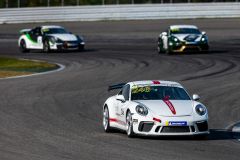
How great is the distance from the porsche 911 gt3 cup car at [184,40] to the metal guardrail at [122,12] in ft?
49.5

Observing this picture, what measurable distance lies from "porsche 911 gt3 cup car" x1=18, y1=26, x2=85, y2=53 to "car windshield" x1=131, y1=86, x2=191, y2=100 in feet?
57.5

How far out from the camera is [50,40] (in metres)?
26.5

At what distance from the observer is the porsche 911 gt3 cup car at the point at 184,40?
23.7 meters

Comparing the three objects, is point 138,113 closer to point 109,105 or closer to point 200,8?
point 109,105

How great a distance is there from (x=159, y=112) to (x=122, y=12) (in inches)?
1274

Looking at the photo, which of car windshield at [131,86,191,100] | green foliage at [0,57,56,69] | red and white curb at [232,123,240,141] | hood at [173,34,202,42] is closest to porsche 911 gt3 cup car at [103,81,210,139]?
car windshield at [131,86,191,100]

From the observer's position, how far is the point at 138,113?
827 centimetres

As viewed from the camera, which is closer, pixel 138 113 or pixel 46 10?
pixel 138 113

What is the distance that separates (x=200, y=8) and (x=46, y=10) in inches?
490

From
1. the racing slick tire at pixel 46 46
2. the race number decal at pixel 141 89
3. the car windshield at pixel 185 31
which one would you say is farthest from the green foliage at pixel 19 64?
the race number decal at pixel 141 89

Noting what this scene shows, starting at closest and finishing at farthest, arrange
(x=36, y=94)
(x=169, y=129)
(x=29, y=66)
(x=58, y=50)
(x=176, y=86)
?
(x=169, y=129) → (x=176, y=86) → (x=36, y=94) → (x=29, y=66) → (x=58, y=50)

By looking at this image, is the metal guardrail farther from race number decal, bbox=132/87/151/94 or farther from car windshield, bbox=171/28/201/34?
race number decal, bbox=132/87/151/94

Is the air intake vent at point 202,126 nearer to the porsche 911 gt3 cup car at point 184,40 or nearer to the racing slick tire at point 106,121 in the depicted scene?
the racing slick tire at point 106,121

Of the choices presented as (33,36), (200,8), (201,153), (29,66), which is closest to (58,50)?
(33,36)
